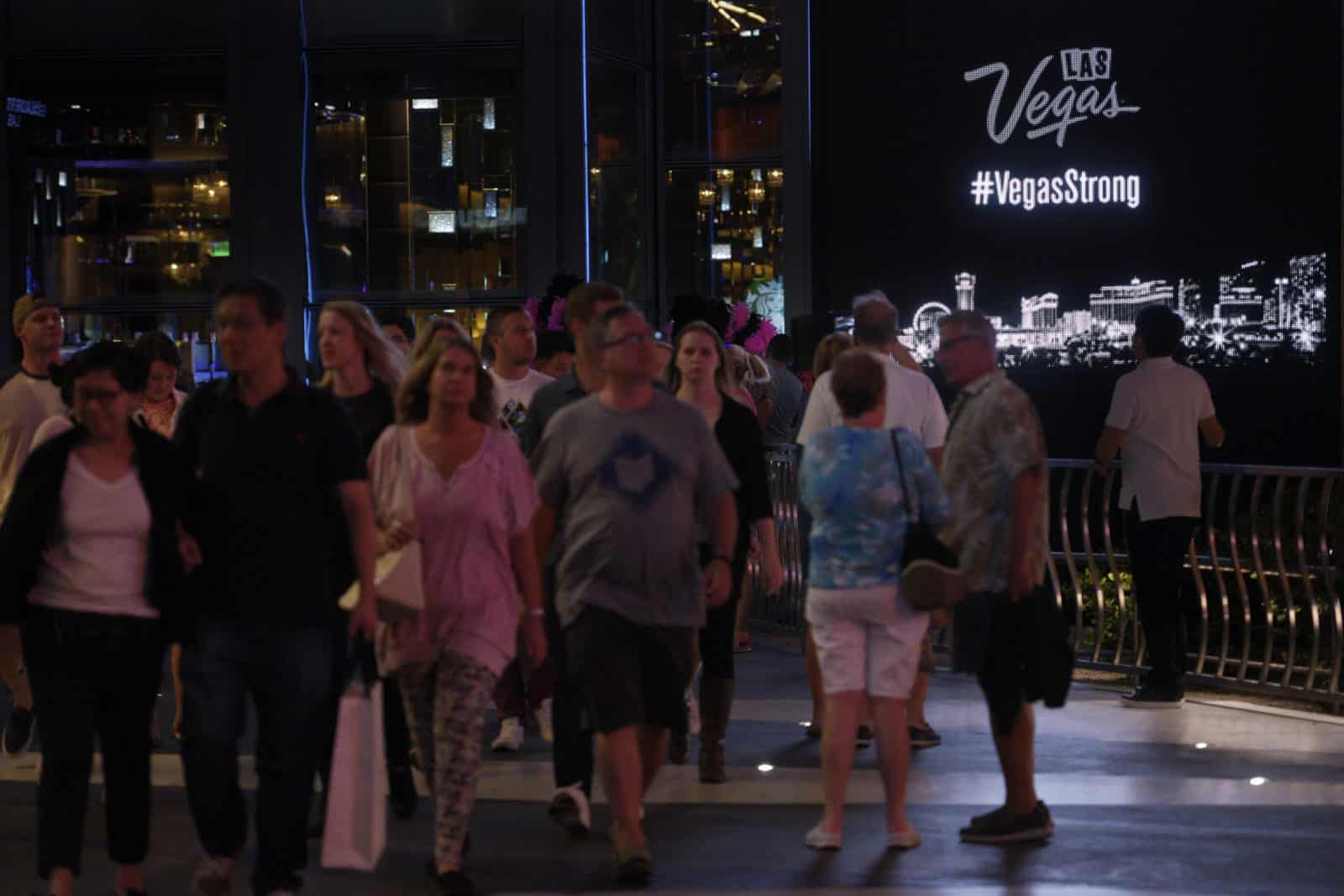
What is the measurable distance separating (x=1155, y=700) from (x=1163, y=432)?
142cm

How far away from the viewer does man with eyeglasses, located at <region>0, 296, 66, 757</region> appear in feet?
32.3

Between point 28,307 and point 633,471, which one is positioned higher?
point 28,307

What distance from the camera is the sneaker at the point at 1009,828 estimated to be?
7859 millimetres

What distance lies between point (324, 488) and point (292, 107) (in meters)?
13.9

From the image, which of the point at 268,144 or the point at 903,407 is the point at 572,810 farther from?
the point at 268,144

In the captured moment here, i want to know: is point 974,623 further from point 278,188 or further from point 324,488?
point 278,188

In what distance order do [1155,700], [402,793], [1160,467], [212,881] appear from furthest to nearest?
[1155,700] < [1160,467] < [402,793] < [212,881]

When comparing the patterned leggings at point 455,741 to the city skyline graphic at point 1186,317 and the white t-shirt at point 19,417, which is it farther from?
the city skyline graphic at point 1186,317

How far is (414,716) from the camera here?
7340 mm

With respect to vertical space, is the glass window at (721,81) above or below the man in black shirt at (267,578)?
above

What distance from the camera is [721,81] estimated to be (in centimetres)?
2197

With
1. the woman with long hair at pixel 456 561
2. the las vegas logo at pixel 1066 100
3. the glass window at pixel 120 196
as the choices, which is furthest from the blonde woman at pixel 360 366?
the las vegas logo at pixel 1066 100

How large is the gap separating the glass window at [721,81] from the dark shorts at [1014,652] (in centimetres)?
1434

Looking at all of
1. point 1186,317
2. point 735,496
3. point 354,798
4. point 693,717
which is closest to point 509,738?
point 693,717
